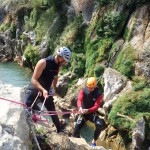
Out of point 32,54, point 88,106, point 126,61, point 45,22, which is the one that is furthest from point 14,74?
point 88,106

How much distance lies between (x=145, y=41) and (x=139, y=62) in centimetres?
138

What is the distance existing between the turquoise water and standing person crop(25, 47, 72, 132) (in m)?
15.4

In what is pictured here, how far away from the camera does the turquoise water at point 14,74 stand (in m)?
22.6

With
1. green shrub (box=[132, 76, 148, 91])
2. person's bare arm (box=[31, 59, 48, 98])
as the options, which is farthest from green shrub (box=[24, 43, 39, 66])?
person's bare arm (box=[31, 59, 48, 98])

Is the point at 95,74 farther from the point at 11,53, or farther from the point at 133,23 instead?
the point at 11,53

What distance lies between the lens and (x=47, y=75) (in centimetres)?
631

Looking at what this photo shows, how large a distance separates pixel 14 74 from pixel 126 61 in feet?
41.9

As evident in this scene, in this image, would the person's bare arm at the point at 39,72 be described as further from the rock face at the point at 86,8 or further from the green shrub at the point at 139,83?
the rock face at the point at 86,8

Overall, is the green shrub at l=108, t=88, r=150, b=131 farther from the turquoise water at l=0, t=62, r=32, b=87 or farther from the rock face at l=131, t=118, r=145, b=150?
the turquoise water at l=0, t=62, r=32, b=87

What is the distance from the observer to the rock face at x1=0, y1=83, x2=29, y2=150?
4.20m

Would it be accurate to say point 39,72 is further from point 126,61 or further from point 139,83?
point 126,61

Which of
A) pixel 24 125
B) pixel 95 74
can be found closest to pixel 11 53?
pixel 95 74

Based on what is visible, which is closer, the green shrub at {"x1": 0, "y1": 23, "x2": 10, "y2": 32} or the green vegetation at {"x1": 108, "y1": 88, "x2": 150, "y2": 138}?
the green vegetation at {"x1": 108, "y1": 88, "x2": 150, "y2": 138}

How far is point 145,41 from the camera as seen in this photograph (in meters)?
16.0
